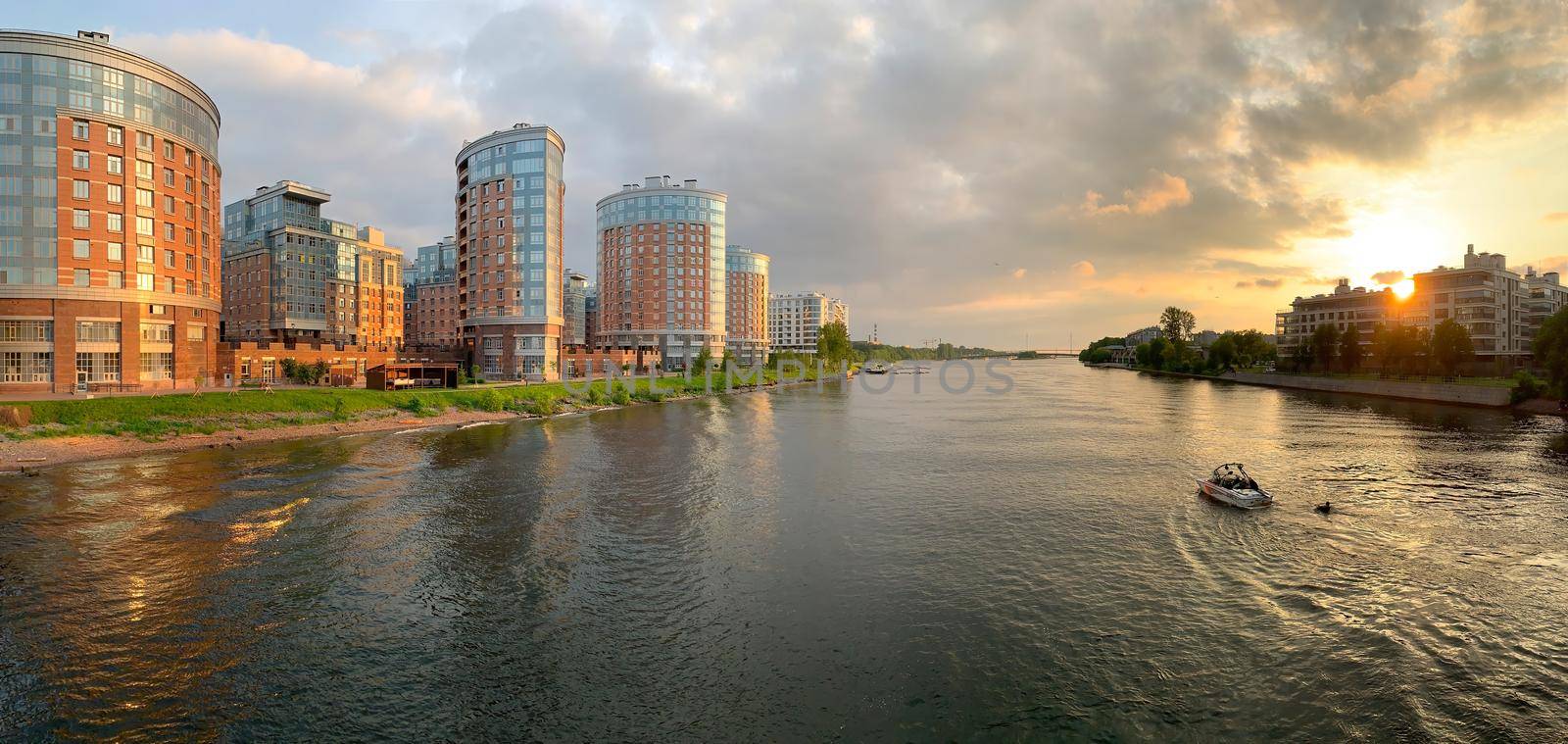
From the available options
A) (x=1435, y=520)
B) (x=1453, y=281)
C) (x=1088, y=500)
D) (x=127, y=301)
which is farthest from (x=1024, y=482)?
(x=1453, y=281)

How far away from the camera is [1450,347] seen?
101m

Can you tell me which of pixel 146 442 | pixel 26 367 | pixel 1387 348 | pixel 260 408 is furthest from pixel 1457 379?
pixel 26 367

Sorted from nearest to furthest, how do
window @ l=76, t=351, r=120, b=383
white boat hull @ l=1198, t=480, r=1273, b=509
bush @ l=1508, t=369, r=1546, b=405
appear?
white boat hull @ l=1198, t=480, r=1273, b=509 < window @ l=76, t=351, r=120, b=383 < bush @ l=1508, t=369, r=1546, b=405

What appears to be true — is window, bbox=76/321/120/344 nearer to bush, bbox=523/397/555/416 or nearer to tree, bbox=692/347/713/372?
bush, bbox=523/397/555/416

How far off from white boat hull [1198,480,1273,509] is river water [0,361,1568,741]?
2.67 ft

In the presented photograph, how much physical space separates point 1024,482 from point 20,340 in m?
87.7

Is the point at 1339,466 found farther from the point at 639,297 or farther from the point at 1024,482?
the point at 639,297

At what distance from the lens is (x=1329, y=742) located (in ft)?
47.7

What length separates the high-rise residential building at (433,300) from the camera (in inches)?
6624

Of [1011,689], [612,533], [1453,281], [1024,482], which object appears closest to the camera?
[1011,689]

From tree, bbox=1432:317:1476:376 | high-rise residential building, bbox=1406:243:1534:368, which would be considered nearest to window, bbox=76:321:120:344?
tree, bbox=1432:317:1476:376

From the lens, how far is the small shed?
7344cm

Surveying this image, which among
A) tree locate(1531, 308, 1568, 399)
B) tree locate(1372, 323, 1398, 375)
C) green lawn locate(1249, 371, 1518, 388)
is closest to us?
tree locate(1531, 308, 1568, 399)

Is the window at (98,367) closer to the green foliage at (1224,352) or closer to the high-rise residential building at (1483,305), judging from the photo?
the high-rise residential building at (1483,305)
